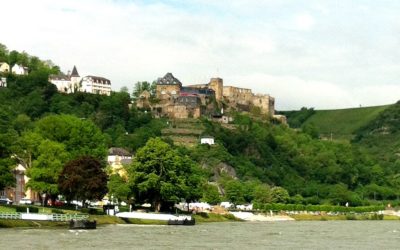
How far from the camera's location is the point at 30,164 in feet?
396

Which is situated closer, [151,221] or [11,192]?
[151,221]

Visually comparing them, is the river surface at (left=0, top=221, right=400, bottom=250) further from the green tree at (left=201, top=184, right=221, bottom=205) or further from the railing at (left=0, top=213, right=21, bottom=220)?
the green tree at (left=201, top=184, right=221, bottom=205)

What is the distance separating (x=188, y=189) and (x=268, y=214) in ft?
164

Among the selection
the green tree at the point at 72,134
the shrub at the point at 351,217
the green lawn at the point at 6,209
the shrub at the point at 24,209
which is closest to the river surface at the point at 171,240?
the shrub at the point at 24,209

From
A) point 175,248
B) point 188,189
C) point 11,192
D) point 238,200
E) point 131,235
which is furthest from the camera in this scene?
point 238,200

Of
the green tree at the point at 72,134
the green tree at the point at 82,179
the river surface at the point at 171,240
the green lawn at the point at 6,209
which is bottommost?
the river surface at the point at 171,240

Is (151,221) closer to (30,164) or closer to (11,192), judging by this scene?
(30,164)

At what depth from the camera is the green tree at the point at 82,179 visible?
108 meters

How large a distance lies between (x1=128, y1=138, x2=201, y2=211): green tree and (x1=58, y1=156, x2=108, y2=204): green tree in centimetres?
1463

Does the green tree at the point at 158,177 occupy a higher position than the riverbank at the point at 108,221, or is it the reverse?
the green tree at the point at 158,177

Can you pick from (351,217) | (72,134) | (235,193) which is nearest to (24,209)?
(72,134)

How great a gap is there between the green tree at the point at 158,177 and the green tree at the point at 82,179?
14632 millimetres

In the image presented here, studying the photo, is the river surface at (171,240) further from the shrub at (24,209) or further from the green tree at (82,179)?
the shrub at (24,209)

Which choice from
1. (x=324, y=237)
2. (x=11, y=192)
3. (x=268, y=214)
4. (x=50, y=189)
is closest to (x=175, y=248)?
(x=324, y=237)
